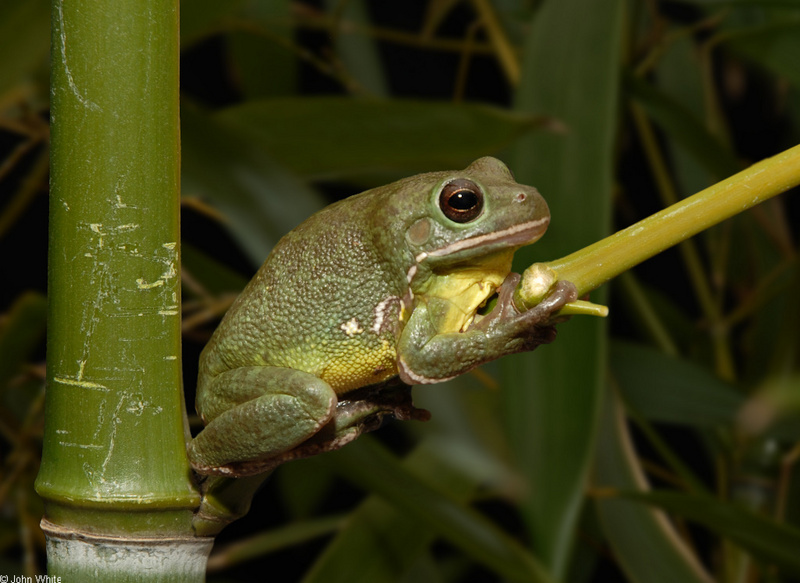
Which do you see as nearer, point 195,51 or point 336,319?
point 336,319

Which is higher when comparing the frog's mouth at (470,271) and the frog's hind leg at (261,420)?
the frog's mouth at (470,271)

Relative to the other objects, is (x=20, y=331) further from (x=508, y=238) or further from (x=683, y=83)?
(x=683, y=83)

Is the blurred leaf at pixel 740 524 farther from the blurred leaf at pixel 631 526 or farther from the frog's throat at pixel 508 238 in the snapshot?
the frog's throat at pixel 508 238

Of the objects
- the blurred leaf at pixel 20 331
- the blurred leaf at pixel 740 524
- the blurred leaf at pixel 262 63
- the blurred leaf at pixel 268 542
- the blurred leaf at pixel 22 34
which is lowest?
the blurred leaf at pixel 268 542

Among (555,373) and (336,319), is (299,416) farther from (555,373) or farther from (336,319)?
(555,373)

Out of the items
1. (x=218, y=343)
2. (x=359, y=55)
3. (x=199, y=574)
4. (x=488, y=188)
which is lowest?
(x=199, y=574)

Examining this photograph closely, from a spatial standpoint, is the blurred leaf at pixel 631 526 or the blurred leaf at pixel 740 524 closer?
the blurred leaf at pixel 740 524

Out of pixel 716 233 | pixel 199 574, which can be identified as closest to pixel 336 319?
pixel 199 574

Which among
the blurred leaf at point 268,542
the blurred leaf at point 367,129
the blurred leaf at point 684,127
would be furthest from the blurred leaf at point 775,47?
the blurred leaf at point 268,542

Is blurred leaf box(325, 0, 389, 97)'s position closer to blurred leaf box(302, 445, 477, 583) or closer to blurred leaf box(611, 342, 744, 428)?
blurred leaf box(611, 342, 744, 428)
